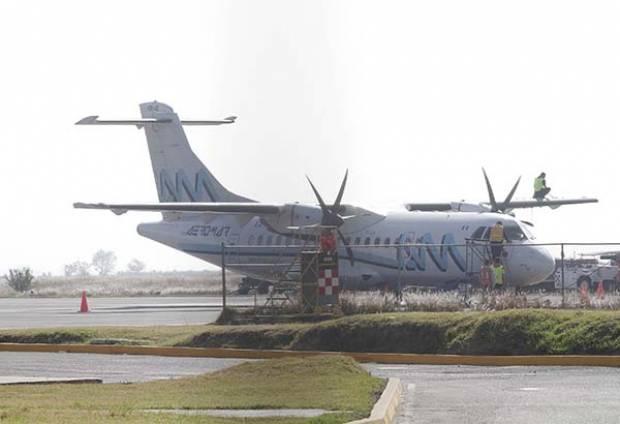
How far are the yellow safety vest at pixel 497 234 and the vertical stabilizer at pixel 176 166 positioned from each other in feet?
45.5

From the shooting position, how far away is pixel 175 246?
4938 centimetres

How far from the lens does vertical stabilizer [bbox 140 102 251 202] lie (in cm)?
4966

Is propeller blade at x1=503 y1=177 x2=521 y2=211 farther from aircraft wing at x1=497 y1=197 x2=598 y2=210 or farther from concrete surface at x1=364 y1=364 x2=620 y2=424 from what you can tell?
concrete surface at x1=364 y1=364 x2=620 y2=424

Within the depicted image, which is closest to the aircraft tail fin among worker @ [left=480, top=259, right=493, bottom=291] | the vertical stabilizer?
the vertical stabilizer

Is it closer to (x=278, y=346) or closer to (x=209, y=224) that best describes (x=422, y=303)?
(x=278, y=346)

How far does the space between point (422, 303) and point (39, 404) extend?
15.6m

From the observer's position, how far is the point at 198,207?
44.9 metres

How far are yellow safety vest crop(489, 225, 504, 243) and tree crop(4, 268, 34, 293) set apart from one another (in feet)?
133

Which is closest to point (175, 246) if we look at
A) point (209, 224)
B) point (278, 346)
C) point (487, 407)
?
point (209, 224)

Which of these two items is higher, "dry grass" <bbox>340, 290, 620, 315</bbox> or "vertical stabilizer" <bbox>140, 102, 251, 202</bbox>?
"vertical stabilizer" <bbox>140, 102, 251, 202</bbox>

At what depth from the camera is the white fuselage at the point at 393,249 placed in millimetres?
37312

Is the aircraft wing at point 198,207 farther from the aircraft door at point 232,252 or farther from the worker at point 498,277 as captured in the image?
the worker at point 498,277

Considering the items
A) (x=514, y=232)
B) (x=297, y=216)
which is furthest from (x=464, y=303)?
(x=297, y=216)

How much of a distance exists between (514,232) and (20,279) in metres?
41.2
